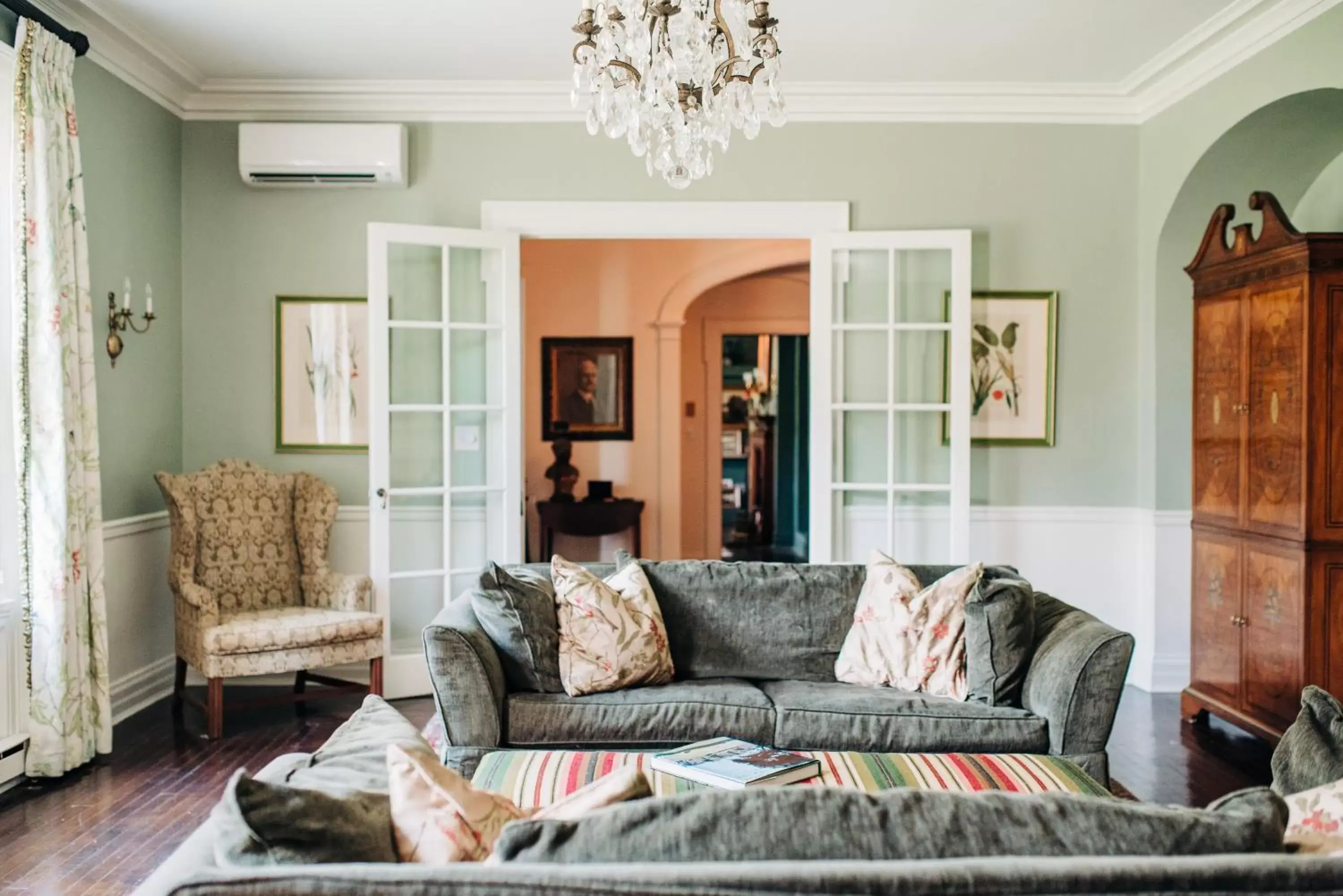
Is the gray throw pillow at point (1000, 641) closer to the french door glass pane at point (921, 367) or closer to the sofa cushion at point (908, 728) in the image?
the sofa cushion at point (908, 728)

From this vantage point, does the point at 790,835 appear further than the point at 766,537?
No

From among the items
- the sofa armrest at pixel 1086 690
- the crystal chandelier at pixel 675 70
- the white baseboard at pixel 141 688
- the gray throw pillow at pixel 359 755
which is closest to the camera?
the gray throw pillow at pixel 359 755

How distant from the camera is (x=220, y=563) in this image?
14.8 ft

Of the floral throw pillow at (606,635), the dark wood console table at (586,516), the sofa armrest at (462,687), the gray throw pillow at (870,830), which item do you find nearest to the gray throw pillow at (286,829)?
the gray throw pillow at (870,830)

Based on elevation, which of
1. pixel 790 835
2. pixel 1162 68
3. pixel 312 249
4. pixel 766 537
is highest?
pixel 1162 68

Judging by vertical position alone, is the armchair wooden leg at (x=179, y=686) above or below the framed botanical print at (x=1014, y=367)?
below

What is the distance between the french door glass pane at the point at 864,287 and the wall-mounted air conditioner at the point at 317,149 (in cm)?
212

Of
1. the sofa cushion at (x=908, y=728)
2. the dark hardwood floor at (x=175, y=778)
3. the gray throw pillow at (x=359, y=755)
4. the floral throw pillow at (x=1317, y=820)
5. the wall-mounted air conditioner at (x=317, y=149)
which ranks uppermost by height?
the wall-mounted air conditioner at (x=317, y=149)

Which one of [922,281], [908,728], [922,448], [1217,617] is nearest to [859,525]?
[922,448]

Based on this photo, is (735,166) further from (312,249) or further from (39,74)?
(39,74)

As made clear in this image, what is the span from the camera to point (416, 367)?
481 cm

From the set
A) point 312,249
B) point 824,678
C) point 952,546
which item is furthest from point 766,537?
point 824,678

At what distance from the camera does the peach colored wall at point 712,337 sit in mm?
8805

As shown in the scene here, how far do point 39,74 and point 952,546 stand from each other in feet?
13.3
